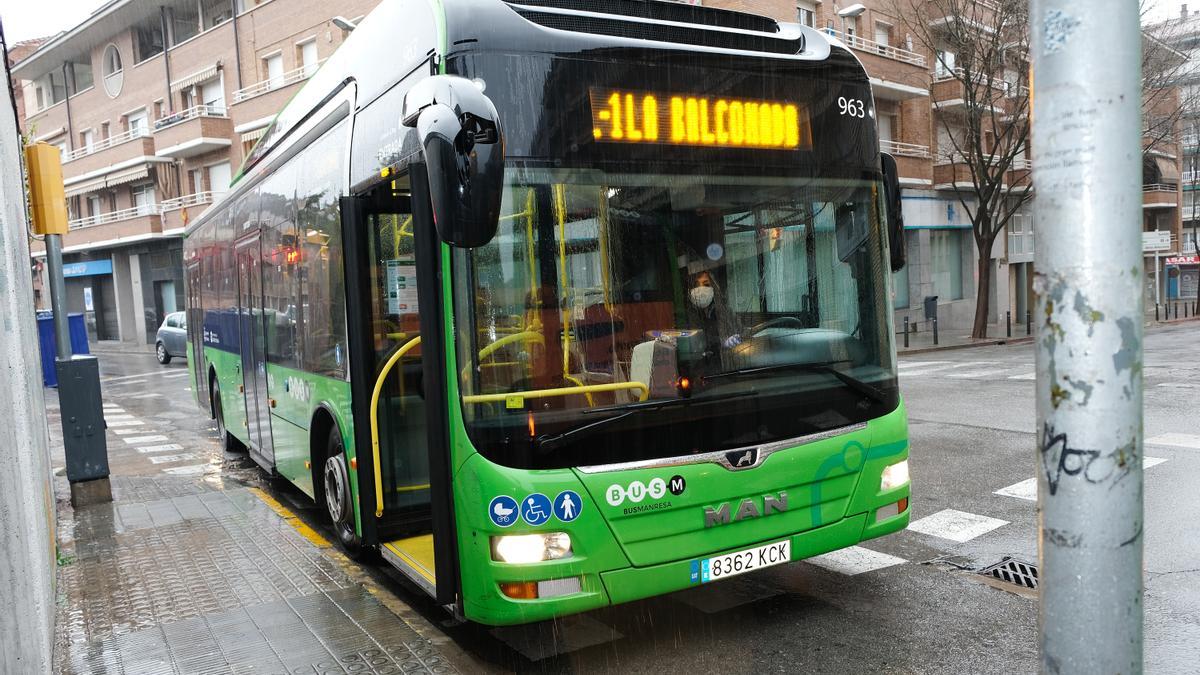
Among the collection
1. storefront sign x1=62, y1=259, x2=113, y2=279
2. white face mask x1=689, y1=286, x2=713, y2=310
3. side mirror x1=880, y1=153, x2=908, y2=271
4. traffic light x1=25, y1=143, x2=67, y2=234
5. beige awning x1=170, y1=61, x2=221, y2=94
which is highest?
beige awning x1=170, y1=61, x2=221, y2=94

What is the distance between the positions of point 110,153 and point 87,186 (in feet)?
8.38

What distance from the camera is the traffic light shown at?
24.4 ft

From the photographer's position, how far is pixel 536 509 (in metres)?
3.74

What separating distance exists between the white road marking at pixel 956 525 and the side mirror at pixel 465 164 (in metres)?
4.27

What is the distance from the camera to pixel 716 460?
4023 mm

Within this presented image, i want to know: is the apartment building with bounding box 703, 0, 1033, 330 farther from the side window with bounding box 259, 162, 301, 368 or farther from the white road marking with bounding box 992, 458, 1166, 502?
the side window with bounding box 259, 162, 301, 368

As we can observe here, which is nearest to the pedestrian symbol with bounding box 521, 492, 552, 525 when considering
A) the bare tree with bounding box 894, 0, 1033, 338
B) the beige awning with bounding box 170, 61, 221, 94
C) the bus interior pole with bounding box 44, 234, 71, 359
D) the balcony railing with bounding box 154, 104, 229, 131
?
the bus interior pole with bounding box 44, 234, 71, 359

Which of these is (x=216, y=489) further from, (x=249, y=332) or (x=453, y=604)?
(x=453, y=604)

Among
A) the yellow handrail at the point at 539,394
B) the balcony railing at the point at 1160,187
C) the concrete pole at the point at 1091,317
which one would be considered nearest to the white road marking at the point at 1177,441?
the yellow handrail at the point at 539,394

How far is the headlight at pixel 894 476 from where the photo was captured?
15.2 ft

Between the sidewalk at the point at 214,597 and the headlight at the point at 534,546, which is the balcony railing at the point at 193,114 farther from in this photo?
the headlight at the point at 534,546

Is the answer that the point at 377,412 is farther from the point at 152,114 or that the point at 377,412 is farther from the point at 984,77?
the point at 152,114

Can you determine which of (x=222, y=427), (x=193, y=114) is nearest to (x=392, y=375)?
(x=222, y=427)

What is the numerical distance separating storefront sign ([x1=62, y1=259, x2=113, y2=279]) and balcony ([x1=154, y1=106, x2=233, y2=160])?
26.1 feet
